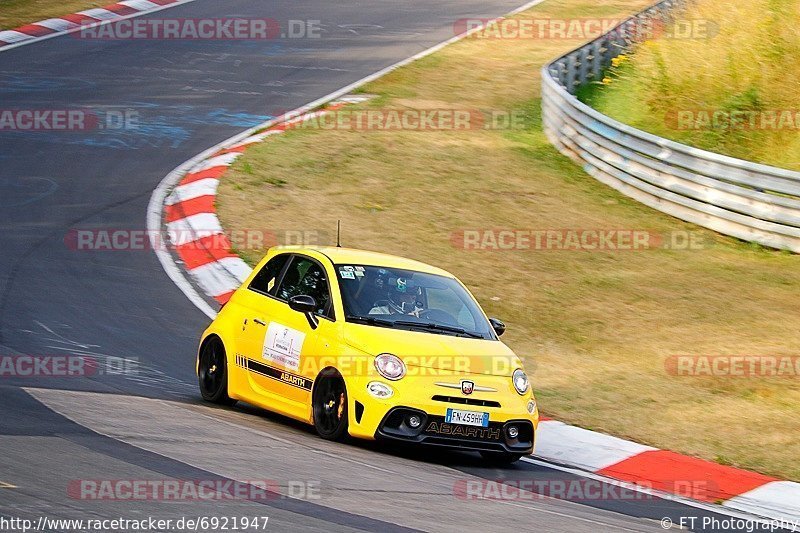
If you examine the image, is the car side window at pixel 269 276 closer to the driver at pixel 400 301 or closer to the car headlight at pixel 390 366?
the driver at pixel 400 301

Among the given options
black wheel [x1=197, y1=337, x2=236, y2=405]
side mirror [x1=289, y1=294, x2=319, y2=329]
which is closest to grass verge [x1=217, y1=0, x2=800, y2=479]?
side mirror [x1=289, y1=294, x2=319, y2=329]

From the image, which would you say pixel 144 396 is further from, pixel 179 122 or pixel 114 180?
pixel 179 122

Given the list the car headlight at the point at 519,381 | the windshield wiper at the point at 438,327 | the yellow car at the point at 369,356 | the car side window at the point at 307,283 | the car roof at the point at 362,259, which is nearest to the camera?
the yellow car at the point at 369,356

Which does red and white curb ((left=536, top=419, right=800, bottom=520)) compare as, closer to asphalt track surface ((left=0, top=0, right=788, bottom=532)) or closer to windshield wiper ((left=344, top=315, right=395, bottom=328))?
asphalt track surface ((left=0, top=0, right=788, bottom=532))

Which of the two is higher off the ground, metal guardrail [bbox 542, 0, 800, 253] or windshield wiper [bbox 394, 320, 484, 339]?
windshield wiper [bbox 394, 320, 484, 339]

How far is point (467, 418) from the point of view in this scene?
29.9ft

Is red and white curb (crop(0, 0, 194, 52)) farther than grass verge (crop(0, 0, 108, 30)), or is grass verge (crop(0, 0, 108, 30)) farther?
grass verge (crop(0, 0, 108, 30))

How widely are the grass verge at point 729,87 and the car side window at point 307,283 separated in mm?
11078

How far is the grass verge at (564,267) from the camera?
1126 cm

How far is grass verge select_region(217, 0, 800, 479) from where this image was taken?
36.9 feet

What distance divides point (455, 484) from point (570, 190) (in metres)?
11.4

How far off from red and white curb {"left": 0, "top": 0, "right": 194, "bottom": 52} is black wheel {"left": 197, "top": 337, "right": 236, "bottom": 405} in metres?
16.7

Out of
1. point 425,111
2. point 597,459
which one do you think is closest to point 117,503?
point 597,459

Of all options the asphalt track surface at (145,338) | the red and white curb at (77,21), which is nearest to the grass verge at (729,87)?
the asphalt track surface at (145,338)
